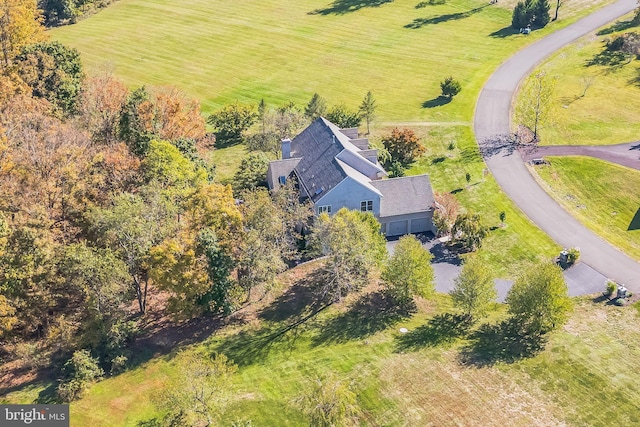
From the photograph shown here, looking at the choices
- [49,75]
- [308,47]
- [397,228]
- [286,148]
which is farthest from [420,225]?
[308,47]

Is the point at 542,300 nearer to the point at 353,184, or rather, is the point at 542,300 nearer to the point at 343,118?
the point at 353,184

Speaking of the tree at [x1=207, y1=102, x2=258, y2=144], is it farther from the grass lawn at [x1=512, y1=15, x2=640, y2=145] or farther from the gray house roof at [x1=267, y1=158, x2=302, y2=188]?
the grass lawn at [x1=512, y1=15, x2=640, y2=145]

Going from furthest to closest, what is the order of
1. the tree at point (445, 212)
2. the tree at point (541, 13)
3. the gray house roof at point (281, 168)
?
the tree at point (541, 13) → the gray house roof at point (281, 168) → the tree at point (445, 212)

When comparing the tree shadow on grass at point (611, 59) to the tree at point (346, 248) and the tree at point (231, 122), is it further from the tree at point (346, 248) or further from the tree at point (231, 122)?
the tree at point (346, 248)

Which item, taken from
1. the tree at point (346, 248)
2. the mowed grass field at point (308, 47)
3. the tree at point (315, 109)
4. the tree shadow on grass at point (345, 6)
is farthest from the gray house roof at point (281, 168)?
the tree shadow on grass at point (345, 6)

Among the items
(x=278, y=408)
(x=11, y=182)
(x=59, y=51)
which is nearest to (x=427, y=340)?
(x=278, y=408)

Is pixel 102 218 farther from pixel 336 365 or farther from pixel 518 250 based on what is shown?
pixel 518 250
